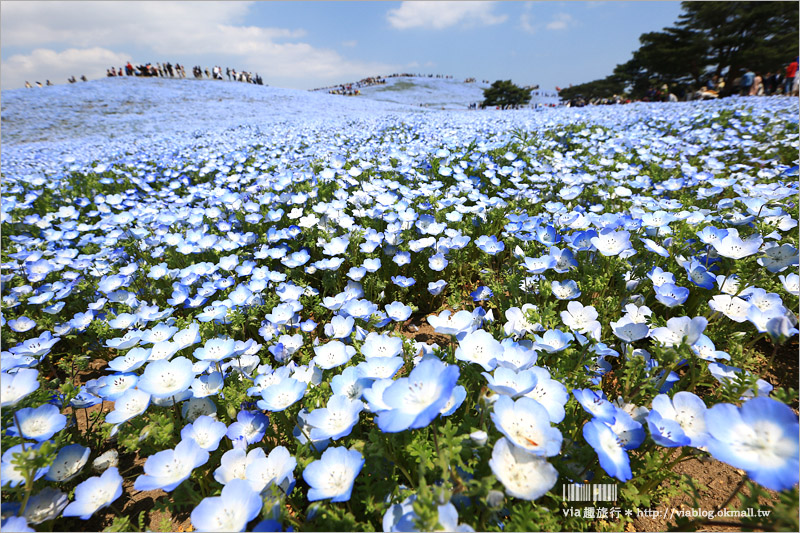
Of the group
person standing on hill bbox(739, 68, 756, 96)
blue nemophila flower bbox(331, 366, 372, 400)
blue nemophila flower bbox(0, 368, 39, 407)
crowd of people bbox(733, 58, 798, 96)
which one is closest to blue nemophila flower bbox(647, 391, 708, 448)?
blue nemophila flower bbox(331, 366, 372, 400)

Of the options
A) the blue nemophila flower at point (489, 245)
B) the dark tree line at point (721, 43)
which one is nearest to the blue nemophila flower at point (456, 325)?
the blue nemophila flower at point (489, 245)

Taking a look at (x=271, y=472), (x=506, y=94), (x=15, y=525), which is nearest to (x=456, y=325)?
(x=271, y=472)

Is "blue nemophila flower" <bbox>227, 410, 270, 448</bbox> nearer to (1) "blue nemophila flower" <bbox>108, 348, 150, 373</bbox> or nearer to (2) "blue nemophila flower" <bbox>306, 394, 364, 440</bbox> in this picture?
(2) "blue nemophila flower" <bbox>306, 394, 364, 440</bbox>

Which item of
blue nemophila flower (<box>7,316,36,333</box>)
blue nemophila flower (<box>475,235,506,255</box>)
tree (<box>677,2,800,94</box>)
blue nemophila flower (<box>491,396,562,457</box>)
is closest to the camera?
blue nemophila flower (<box>491,396,562,457</box>)

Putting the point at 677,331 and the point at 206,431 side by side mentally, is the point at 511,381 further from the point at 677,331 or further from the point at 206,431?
the point at 206,431

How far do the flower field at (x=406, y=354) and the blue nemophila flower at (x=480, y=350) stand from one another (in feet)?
0.03

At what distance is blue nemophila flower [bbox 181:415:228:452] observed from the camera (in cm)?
144

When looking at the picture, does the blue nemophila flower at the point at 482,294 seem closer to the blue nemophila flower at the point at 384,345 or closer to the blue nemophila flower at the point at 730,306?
the blue nemophila flower at the point at 384,345

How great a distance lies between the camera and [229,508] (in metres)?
1.11

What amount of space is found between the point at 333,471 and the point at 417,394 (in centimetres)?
41

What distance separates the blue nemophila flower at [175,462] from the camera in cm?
124

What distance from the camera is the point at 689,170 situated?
4.43 meters

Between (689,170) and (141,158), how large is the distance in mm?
9621

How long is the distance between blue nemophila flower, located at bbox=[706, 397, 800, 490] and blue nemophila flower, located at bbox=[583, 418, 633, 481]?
0.25 meters
